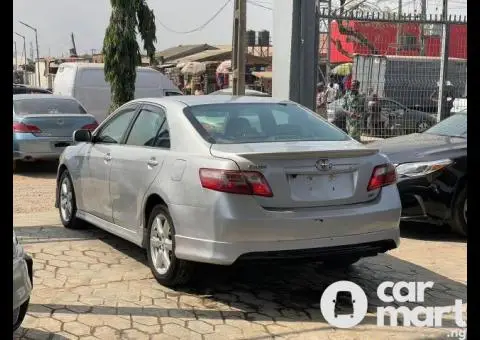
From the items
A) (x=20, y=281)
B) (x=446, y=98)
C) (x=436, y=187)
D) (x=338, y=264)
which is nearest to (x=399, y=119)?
(x=446, y=98)

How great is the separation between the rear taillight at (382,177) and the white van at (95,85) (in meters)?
12.3

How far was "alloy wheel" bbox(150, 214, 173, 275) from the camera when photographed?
189 inches

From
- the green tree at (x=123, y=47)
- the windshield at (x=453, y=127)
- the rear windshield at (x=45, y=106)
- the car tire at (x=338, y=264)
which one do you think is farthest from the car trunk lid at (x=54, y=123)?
the car tire at (x=338, y=264)

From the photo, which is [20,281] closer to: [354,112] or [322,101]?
[354,112]

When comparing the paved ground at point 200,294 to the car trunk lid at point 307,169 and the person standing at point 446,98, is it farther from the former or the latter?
the person standing at point 446,98

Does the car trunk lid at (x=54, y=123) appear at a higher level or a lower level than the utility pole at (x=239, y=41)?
lower

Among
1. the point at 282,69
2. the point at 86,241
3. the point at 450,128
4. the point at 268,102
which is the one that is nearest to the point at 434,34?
the point at 282,69

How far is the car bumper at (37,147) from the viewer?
11250 millimetres

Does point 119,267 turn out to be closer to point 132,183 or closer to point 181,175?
point 132,183

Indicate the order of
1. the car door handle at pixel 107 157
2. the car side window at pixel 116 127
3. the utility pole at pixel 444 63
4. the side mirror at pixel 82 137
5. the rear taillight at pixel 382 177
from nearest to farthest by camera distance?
1. the rear taillight at pixel 382 177
2. the car door handle at pixel 107 157
3. the car side window at pixel 116 127
4. the side mirror at pixel 82 137
5. the utility pole at pixel 444 63

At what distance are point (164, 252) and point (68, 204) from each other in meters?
2.42

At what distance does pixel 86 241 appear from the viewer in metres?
6.39

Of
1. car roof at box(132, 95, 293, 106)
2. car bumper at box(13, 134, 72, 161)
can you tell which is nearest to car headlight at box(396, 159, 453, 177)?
car roof at box(132, 95, 293, 106)
